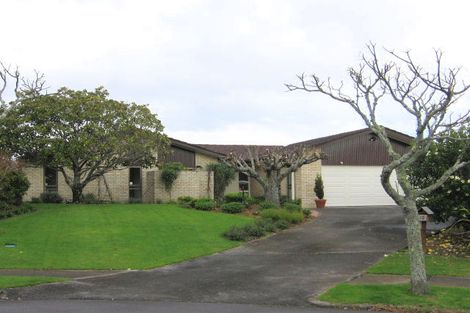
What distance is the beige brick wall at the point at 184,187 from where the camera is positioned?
96.8 feet

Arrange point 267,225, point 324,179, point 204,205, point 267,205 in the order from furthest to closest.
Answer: point 324,179 → point 204,205 → point 267,205 → point 267,225

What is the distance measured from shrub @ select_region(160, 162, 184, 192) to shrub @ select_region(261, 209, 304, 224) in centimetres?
884

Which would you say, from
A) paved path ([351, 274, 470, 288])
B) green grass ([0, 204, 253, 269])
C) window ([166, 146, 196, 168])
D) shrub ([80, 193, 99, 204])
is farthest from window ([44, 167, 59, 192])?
paved path ([351, 274, 470, 288])

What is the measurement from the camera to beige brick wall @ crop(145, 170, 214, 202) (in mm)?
29516

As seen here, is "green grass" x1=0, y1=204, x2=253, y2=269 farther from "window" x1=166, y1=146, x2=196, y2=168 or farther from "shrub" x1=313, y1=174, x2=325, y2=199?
"window" x1=166, y1=146, x2=196, y2=168

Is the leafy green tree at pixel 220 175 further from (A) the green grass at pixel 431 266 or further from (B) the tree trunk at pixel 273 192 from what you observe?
(A) the green grass at pixel 431 266

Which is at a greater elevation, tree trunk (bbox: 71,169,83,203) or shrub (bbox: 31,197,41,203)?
tree trunk (bbox: 71,169,83,203)

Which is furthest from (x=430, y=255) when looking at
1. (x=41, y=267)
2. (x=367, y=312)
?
(x=41, y=267)

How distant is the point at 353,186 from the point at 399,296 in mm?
19354

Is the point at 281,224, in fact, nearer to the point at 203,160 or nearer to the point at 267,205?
the point at 267,205

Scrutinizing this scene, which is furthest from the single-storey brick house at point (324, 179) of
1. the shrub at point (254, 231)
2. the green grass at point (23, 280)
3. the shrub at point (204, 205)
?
the green grass at point (23, 280)

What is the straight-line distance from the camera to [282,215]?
68.6ft

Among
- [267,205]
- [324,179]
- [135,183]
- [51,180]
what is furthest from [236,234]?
[51,180]

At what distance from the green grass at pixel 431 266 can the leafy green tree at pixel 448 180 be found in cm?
228
